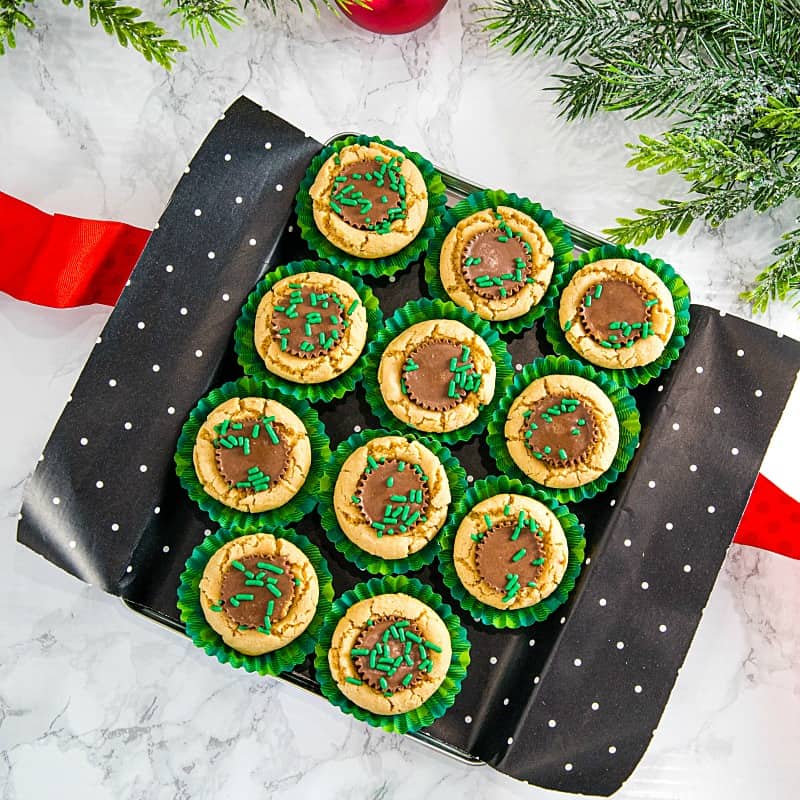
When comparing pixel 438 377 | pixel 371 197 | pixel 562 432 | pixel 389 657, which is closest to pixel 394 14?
pixel 371 197

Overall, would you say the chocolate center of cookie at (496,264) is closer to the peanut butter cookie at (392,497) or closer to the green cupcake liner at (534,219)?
the green cupcake liner at (534,219)

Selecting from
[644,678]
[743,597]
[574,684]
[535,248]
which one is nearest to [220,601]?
[574,684]

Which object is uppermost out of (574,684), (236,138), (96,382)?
(236,138)

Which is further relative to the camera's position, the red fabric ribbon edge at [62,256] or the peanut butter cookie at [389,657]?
the red fabric ribbon edge at [62,256]

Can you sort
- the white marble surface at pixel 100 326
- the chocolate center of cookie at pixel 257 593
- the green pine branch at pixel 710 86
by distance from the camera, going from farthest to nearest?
the white marble surface at pixel 100 326, the chocolate center of cookie at pixel 257 593, the green pine branch at pixel 710 86

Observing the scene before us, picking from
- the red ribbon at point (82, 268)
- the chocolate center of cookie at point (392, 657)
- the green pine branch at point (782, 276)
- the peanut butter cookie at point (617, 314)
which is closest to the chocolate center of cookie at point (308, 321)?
the red ribbon at point (82, 268)

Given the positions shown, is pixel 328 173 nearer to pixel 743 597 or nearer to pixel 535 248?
pixel 535 248

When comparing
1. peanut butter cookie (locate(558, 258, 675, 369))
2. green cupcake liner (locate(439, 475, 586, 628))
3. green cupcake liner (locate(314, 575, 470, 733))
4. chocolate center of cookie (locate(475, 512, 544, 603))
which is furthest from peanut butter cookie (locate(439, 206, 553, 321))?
green cupcake liner (locate(314, 575, 470, 733))
